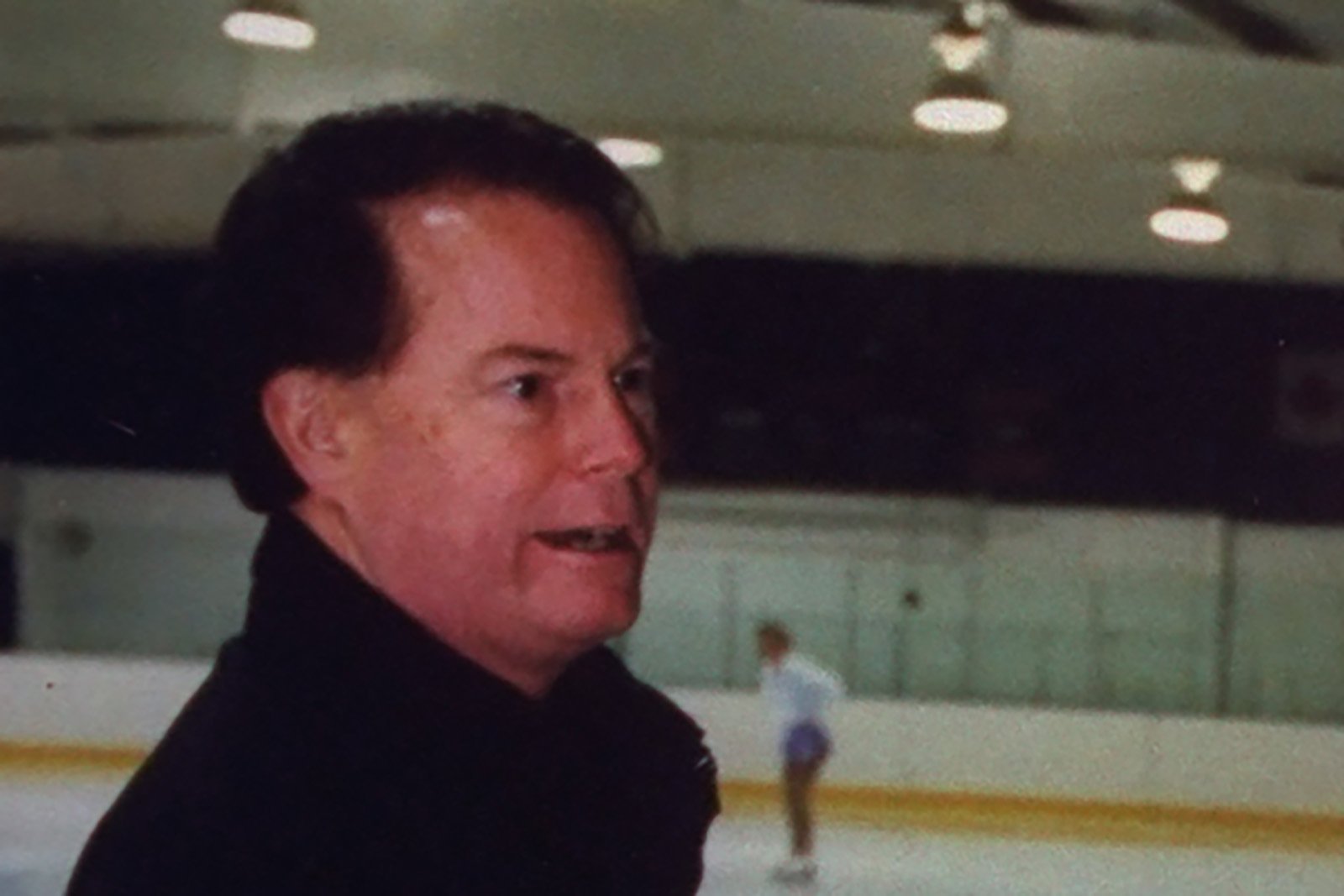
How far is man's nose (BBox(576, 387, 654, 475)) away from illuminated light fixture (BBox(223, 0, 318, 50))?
101 cm

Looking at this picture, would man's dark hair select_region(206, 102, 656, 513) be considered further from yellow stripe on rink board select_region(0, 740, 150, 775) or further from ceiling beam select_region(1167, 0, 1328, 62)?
ceiling beam select_region(1167, 0, 1328, 62)

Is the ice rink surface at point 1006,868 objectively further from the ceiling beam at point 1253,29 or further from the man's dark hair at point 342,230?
the man's dark hair at point 342,230

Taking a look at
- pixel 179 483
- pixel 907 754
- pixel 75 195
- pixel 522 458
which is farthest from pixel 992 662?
pixel 522 458

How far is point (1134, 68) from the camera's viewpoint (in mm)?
2768

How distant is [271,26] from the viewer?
6.27ft

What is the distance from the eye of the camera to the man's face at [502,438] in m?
0.76

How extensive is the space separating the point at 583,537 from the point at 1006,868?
3830 millimetres

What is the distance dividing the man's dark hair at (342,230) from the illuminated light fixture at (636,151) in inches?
14.6

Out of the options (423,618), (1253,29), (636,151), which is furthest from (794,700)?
(423,618)

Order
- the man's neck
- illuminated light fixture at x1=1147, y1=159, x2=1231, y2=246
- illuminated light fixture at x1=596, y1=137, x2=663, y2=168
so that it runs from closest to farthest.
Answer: the man's neck, illuminated light fixture at x1=596, y1=137, x2=663, y2=168, illuminated light fixture at x1=1147, y1=159, x2=1231, y2=246

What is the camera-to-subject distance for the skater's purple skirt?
8.59ft

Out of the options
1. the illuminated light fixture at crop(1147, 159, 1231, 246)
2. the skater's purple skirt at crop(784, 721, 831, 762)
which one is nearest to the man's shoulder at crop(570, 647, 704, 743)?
the skater's purple skirt at crop(784, 721, 831, 762)

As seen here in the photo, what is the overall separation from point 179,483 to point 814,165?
6.16 ft

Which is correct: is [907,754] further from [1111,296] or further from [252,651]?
[252,651]
